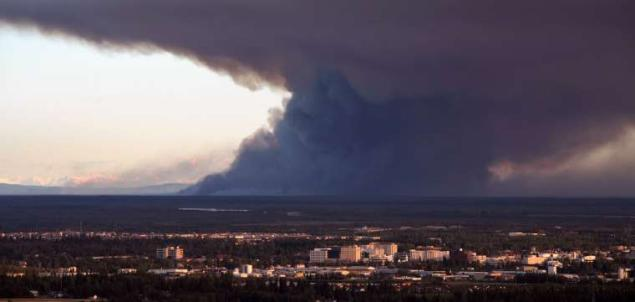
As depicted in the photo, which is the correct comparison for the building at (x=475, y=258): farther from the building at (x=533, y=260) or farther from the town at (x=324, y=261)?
the building at (x=533, y=260)

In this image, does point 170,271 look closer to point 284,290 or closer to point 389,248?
point 284,290

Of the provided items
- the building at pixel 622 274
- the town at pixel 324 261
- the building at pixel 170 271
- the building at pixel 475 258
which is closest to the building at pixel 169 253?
the town at pixel 324 261

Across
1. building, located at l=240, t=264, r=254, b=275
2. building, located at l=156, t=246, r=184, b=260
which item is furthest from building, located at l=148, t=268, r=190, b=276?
building, located at l=156, t=246, r=184, b=260

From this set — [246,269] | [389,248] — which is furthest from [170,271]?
[389,248]

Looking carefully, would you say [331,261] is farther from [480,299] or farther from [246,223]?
[246,223]

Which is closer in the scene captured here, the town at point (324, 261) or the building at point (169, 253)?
the town at point (324, 261)
